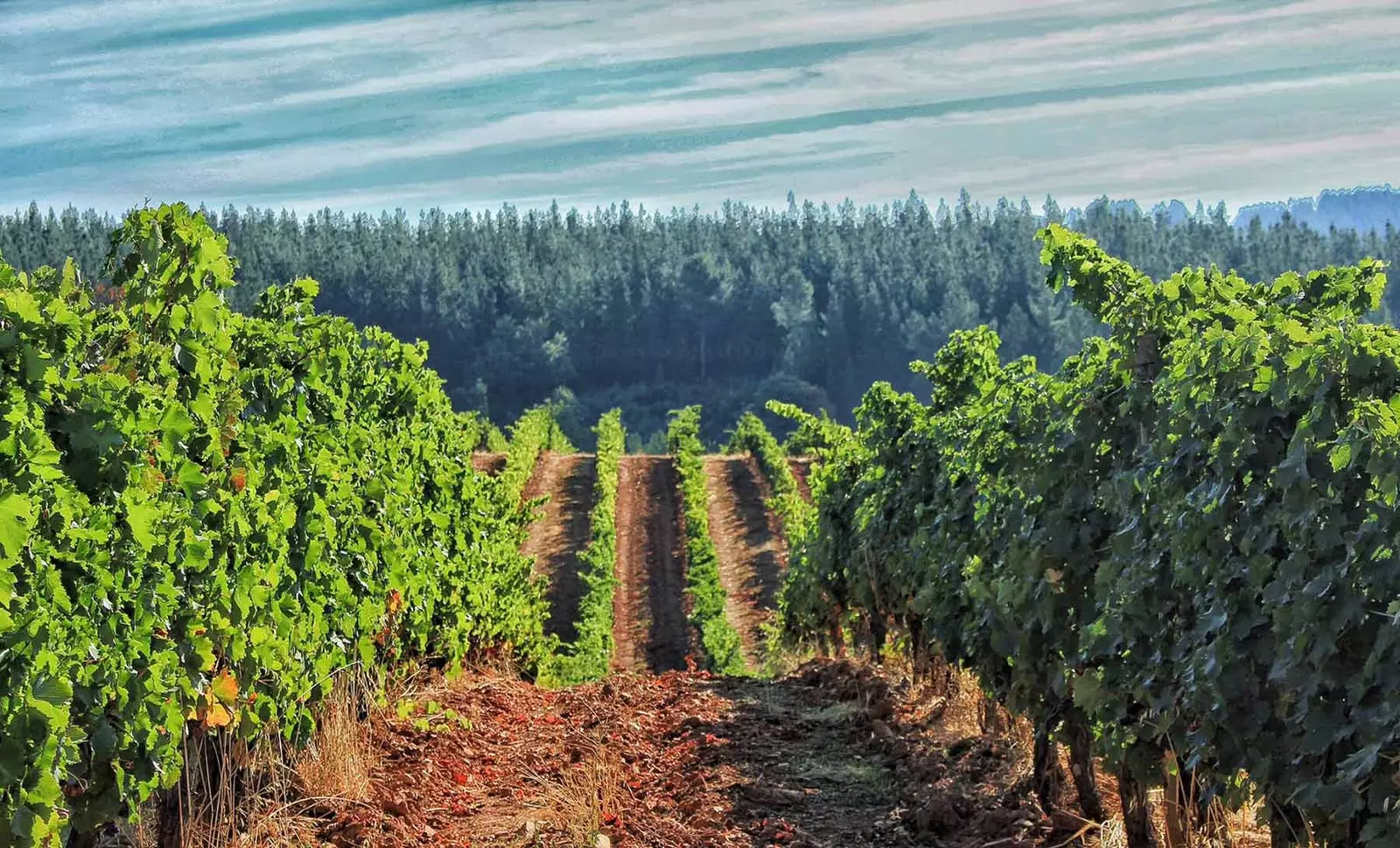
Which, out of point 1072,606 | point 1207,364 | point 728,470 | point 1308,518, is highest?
point 1207,364

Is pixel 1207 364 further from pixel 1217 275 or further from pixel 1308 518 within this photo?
pixel 1217 275

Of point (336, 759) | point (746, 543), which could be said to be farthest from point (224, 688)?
point (746, 543)

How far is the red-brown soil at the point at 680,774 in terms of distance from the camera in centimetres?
700

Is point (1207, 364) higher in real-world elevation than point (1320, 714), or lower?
higher

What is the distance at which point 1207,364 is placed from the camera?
553 centimetres

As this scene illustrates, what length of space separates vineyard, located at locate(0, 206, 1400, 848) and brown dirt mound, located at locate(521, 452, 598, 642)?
43.5ft

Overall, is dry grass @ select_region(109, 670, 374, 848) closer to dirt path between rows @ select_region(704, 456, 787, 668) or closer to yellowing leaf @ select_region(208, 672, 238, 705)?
yellowing leaf @ select_region(208, 672, 238, 705)

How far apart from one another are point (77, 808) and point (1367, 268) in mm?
5836

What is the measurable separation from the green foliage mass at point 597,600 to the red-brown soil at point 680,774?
4485 millimetres

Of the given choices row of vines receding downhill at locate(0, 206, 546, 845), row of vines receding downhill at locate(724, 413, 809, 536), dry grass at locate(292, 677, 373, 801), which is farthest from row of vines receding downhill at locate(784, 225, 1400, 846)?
row of vines receding downhill at locate(724, 413, 809, 536)

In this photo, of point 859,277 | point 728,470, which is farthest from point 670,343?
point 728,470

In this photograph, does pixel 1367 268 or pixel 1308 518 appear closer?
pixel 1308 518

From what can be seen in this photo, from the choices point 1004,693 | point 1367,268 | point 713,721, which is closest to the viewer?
point 1367,268

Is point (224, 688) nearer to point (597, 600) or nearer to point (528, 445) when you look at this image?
point (597, 600)
